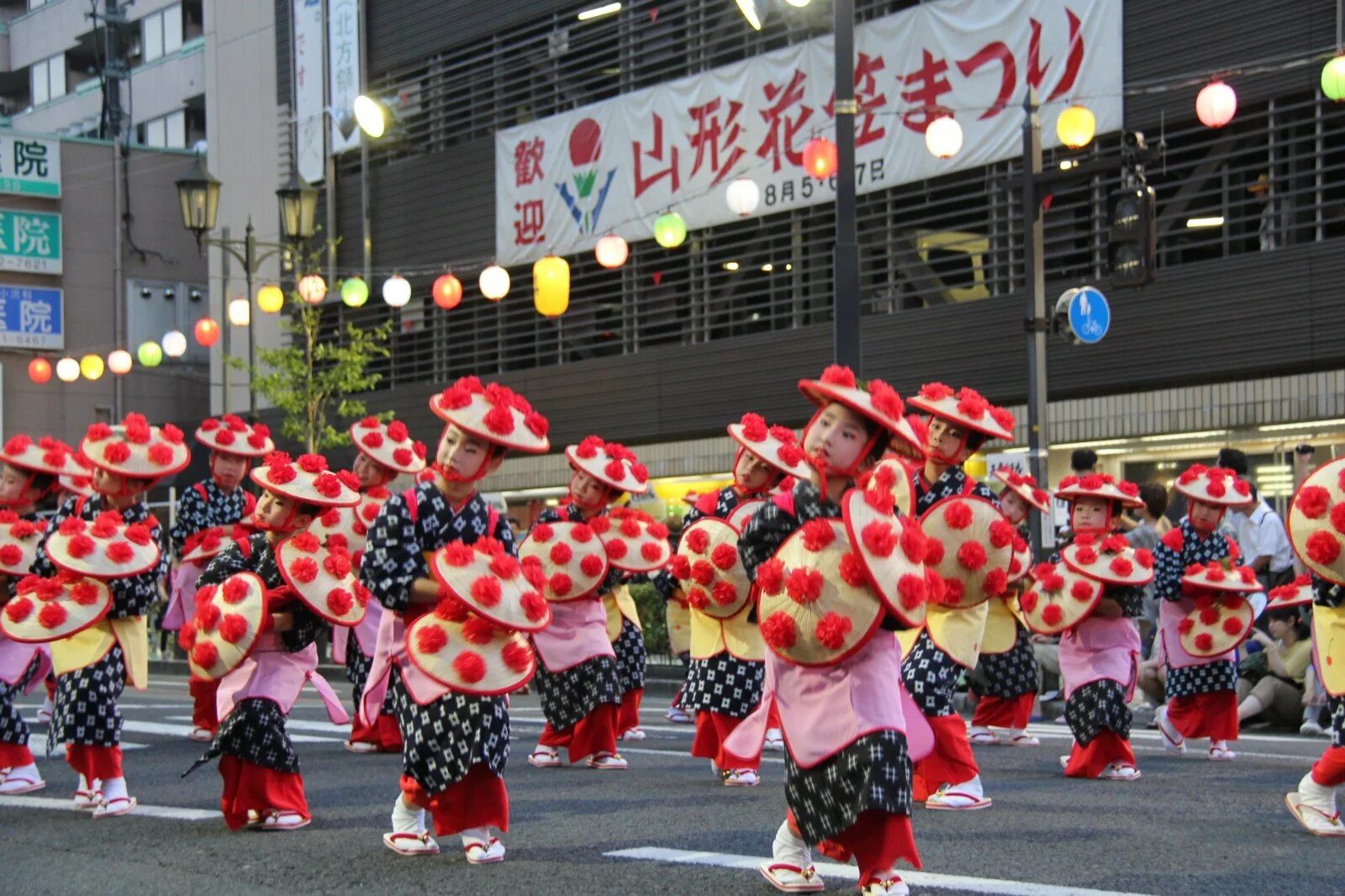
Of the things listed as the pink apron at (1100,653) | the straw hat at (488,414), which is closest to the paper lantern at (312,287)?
the pink apron at (1100,653)

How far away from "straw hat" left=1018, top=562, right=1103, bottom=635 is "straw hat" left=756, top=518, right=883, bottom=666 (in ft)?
14.1

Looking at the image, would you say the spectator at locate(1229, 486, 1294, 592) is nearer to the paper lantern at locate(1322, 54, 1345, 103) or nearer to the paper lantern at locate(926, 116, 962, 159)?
the paper lantern at locate(1322, 54, 1345, 103)

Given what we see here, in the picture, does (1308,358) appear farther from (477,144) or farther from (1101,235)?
(477,144)

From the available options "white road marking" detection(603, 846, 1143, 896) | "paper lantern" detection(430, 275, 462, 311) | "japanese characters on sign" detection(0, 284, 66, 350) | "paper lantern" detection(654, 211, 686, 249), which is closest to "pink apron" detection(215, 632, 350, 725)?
"white road marking" detection(603, 846, 1143, 896)

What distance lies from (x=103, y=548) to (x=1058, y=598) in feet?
16.9

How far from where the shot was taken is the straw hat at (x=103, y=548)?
28.0 feet

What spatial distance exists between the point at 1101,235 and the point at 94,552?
42.4 ft

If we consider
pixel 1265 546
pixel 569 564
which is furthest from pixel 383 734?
pixel 1265 546

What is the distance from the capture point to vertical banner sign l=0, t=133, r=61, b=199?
3503 cm

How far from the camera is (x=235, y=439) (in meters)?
12.4

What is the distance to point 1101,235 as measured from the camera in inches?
741

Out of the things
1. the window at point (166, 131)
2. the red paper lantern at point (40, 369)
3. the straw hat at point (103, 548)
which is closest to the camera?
the straw hat at point (103, 548)

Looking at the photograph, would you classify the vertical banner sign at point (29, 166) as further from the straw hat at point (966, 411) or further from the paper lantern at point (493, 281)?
the straw hat at point (966, 411)

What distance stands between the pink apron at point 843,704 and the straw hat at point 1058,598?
157 inches
